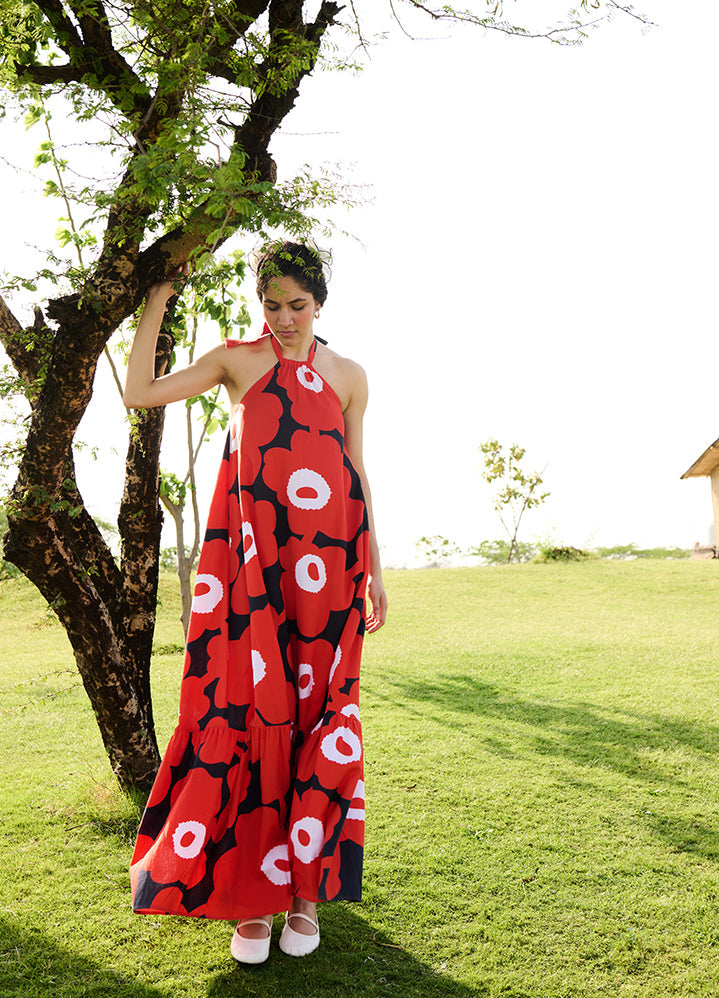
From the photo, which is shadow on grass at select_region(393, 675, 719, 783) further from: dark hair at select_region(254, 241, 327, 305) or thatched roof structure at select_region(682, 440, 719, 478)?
thatched roof structure at select_region(682, 440, 719, 478)

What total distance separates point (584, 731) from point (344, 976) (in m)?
2.57

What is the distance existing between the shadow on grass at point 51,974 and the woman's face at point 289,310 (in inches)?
70.2

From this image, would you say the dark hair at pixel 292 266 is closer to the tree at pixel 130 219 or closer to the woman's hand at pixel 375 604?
the tree at pixel 130 219

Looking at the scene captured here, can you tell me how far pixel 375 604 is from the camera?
2.61 m

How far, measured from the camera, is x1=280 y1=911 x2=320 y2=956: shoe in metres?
2.23

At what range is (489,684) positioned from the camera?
5531 mm

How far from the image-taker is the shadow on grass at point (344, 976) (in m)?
2.09

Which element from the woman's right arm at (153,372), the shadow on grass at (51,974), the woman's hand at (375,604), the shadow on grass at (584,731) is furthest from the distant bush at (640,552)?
the shadow on grass at (51,974)

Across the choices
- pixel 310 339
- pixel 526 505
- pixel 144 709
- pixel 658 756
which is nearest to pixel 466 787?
pixel 658 756

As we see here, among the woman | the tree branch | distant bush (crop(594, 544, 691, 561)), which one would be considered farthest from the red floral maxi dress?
distant bush (crop(594, 544, 691, 561))

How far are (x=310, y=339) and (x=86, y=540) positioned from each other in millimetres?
1304

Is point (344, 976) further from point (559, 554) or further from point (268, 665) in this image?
point (559, 554)

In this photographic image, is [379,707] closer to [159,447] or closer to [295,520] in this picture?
[159,447]

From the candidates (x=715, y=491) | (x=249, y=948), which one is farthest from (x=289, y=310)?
(x=715, y=491)
